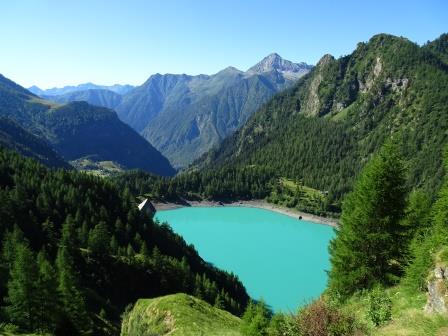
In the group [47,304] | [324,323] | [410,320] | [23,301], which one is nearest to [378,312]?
[410,320]

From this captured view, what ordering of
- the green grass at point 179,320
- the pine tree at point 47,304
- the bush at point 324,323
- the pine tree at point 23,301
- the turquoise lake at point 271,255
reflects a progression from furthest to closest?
the turquoise lake at point 271,255 → the pine tree at point 47,304 → the pine tree at point 23,301 → the green grass at point 179,320 → the bush at point 324,323

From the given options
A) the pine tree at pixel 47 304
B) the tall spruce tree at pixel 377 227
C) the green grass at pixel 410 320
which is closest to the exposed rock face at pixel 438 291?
the green grass at pixel 410 320

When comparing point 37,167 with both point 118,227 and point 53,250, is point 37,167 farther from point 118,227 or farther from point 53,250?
point 53,250

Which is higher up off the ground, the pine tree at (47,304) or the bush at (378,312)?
the bush at (378,312)

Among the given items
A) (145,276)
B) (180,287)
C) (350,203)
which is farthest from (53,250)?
(350,203)

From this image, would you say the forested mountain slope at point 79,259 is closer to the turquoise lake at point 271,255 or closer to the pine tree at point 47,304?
the pine tree at point 47,304
